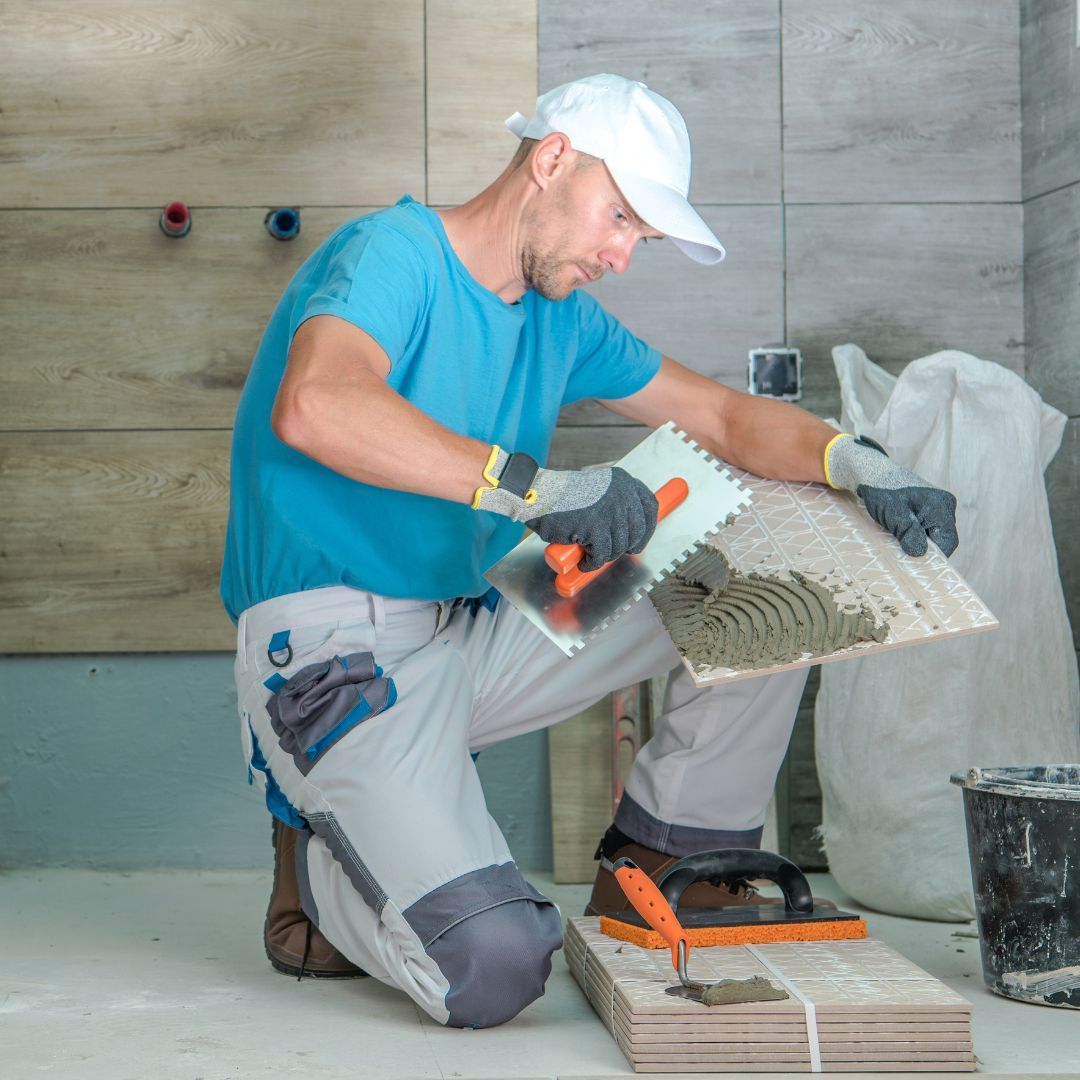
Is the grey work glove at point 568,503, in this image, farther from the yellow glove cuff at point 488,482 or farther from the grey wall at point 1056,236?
the grey wall at point 1056,236

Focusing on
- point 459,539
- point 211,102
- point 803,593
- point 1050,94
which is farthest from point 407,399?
point 1050,94

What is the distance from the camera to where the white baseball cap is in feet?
5.94

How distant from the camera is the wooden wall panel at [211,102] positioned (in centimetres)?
270

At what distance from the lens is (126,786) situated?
273 cm

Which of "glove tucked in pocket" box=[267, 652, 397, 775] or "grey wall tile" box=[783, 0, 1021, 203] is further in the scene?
"grey wall tile" box=[783, 0, 1021, 203]

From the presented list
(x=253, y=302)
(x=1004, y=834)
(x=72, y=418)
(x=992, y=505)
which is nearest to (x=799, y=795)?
(x=992, y=505)

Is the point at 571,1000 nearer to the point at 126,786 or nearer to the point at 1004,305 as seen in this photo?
the point at 126,786

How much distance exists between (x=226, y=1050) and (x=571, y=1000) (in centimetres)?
47

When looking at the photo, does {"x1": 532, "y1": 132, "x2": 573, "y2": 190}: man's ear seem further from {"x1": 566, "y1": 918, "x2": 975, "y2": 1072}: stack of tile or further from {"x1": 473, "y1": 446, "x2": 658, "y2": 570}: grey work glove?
{"x1": 566, "y1": 918, "x2": 975, "y2": 1072}: stack of tile

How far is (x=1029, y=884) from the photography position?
5.58 ft

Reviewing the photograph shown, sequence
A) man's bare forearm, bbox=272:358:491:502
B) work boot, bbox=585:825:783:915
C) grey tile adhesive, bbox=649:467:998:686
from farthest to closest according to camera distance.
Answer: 1. work boot, bbox=585:825:783:915
2. grey tile adhesive, bbox=649:467:998:686
3. man's bare forearm, bbox=272:358:491:502

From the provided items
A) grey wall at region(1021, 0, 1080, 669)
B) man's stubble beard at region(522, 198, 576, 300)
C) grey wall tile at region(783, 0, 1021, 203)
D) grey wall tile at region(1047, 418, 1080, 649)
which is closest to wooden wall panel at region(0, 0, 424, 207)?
grey wall tile at region(783, 0, 1021, 203)

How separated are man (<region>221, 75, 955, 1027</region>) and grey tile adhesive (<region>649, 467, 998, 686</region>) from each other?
5cm

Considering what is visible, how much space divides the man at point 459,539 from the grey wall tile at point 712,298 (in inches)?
21.4
